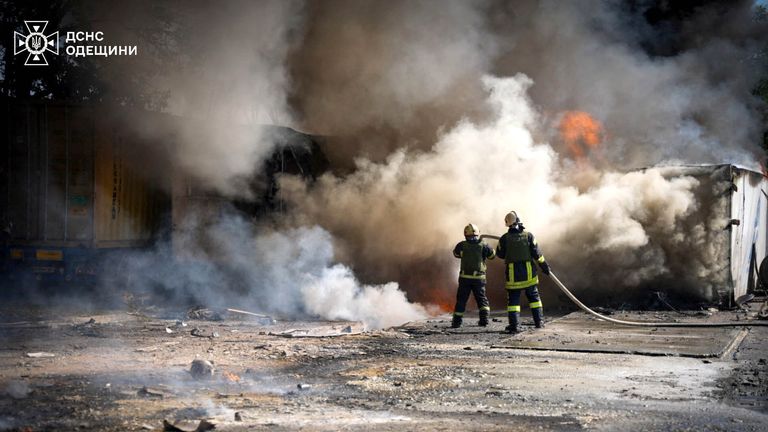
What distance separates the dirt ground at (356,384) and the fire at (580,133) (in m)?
5.76

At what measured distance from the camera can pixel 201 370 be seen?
6402mm

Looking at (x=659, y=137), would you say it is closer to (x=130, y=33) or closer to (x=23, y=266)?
(x=130, y=33)

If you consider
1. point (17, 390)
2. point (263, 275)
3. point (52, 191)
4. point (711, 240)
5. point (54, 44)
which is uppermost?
point (54, 44)

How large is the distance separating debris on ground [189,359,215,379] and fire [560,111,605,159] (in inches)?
379

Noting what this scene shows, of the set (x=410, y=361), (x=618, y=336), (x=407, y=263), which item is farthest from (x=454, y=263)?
(x=410, y=361)

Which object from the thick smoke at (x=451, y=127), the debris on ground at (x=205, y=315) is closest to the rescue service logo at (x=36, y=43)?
the thick smoke at (x=451, y=127)

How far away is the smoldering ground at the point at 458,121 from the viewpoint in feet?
41.7

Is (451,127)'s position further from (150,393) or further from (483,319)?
(150,393)

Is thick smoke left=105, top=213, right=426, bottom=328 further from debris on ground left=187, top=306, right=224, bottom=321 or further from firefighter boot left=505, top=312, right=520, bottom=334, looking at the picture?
firefighter boot left=505, top=312, right=520, bottom=334

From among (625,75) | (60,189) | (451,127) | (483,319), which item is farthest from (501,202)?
(60,189)

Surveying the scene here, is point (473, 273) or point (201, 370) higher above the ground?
point (473, 273)

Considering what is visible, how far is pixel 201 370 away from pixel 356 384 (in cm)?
135

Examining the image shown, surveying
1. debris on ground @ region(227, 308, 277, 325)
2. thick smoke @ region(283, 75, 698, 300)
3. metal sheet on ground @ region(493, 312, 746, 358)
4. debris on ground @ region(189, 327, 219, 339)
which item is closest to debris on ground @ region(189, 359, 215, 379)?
debris on ground @ region(189, 327, 219, 339)

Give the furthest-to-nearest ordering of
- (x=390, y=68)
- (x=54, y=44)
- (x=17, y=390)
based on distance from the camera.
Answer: (x=54, y=44) → (x=390, y=68) → (x=17, y=390)
